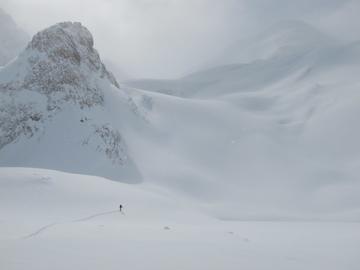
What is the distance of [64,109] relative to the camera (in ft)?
230

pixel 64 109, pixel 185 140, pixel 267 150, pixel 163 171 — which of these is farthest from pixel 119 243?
pixel 267 150

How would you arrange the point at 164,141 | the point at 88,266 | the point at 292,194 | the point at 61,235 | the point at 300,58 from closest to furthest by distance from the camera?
1. the point at 88,266
2. the point at 61,235
3. the point at 292,194
4. the point at 164,141
5. the point at 300,58

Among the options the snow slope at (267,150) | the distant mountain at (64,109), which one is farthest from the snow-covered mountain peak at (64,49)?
the snow slope at (267,150)

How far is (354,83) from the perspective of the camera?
106 meters

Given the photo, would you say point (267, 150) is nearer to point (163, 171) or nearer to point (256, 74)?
point (163, 171)

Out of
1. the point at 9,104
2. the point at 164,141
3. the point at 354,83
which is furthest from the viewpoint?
the point at 354,83

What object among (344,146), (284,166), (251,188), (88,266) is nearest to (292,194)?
(251,188)

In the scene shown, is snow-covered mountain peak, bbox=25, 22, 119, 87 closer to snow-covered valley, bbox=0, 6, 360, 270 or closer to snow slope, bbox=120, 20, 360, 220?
snow-covered valley, bbox=0, 6, 360, 270

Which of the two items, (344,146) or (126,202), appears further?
(344,146)

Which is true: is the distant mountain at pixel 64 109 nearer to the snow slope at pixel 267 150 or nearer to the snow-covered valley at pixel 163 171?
the snow-covered valley at pixel 163 171

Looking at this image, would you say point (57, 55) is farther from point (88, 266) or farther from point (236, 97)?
point (88, 266)

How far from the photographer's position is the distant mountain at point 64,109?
63750 mm

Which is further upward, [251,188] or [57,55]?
[57,55]

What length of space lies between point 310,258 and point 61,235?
35.4ft
